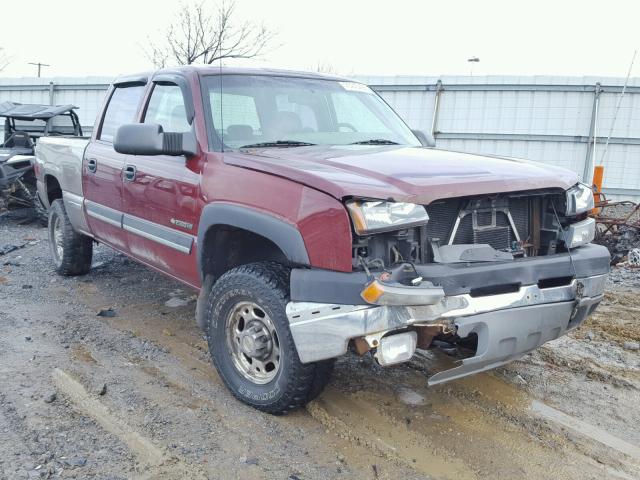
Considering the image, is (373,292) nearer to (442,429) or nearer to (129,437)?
(442,429)

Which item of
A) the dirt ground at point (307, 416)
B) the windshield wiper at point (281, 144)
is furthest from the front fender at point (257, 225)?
the dirt ground at point (307, 416)

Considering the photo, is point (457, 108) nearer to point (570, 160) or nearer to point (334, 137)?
point (570, 160)

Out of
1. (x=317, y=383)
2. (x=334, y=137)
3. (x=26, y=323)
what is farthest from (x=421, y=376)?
(x=26, y=323)

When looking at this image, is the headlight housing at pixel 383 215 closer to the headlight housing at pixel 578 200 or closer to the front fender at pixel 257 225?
the front fender at pixel 257 225

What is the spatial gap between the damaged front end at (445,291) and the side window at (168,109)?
177 cm

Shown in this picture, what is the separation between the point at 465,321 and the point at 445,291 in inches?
6.9

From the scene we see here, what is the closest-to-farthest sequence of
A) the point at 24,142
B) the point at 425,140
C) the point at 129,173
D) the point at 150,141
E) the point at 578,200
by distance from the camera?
the point at 578,200
the point at 150,141
the point at 129,173
the point at 425,140
the point at 24,142

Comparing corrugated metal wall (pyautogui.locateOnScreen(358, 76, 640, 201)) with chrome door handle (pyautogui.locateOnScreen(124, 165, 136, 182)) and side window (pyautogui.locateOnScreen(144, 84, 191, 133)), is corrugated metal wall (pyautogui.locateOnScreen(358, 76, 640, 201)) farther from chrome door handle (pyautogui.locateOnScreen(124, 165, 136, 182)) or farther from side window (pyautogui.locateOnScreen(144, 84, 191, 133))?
chrome door handle (pyautogui.locateOnScreen(124, 165, 136, 182))

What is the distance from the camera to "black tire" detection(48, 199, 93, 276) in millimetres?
6055

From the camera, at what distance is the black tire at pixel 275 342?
122 inches

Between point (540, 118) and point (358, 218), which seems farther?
point (540, 118)

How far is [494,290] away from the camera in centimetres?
298

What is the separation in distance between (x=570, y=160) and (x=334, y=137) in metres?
10.2

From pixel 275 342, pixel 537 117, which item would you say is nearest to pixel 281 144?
pixel 275 342
